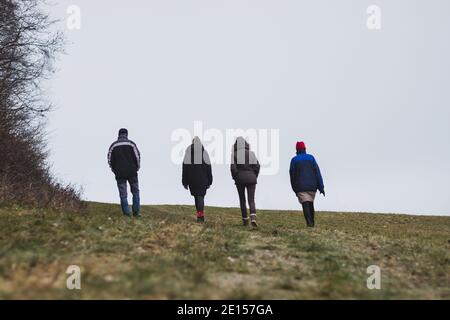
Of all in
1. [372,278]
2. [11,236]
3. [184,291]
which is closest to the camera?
[184,291]

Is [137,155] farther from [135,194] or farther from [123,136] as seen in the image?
[135,194]

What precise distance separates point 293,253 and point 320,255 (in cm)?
50

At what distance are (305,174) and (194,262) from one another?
26.1ft

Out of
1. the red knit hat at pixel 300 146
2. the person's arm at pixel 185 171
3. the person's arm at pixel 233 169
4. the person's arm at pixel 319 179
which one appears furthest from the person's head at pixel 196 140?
the person's arm at pixel 319 179

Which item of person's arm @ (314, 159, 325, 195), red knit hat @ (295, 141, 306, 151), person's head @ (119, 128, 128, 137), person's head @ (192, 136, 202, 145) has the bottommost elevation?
person's arm @ (314, 159, 325, 195)

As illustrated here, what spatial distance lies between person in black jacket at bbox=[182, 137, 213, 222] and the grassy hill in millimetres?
2670

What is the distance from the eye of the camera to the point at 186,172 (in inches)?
593

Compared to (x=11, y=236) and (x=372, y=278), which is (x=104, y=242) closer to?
(x=11, y=236)

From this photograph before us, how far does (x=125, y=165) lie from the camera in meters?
14.9

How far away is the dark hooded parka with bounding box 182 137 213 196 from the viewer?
1495 cm

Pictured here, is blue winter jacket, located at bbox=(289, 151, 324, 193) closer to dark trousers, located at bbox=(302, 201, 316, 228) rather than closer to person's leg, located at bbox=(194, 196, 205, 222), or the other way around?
dark trousers, located at bbox=(302, 201, 316, 228)

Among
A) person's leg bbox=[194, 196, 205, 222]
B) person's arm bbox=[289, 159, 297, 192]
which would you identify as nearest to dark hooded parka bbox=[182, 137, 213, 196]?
person's leg bbox=[194, 196, 205, 222]

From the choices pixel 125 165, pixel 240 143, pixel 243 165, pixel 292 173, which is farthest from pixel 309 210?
pixel 125 165

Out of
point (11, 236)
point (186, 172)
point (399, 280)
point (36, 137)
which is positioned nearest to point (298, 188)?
point (186, 172)
